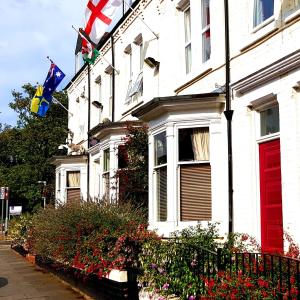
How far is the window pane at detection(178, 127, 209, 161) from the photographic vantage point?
414 inches

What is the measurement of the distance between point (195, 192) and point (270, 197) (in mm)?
1982

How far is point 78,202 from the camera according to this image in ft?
38.1

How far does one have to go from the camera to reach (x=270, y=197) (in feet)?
29.1

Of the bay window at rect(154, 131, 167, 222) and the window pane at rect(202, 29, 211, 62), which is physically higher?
the window pane at rect(202, 29, 211, 62)

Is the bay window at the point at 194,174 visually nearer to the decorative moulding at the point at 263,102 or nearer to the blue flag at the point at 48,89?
the decorative moulding at the point at 263,102

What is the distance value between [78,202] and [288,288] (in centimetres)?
707

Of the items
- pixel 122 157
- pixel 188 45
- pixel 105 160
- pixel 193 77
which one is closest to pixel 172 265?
pixel 193 77

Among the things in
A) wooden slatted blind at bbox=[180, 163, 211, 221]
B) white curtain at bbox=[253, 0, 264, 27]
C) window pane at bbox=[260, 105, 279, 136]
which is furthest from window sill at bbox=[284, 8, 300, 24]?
wooden slatted blind at bbox=[180, 163, 211, 221]

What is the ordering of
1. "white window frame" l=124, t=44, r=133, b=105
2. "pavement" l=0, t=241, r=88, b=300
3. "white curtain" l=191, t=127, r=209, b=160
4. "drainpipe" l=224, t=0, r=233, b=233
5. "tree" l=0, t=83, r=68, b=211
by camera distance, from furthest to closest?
"tree" l=0, t=83, r=68, b=211
"white window frame" l=124, t=44, r=133, b=105
"white curtain" l=191, t=127, r=209, b=160
"pavement" l=0, t=241, r=88, b=300
"drainpipe" l=224, t=0, r=233, b=233

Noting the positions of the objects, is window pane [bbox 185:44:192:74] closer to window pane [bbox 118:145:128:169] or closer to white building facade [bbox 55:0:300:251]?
white building facade [bbox 55:0:300:251]

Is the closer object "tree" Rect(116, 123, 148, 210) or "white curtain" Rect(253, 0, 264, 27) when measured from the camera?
"white curtain" Rect(253, 0, 264, 27)

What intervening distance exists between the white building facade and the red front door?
2 cm

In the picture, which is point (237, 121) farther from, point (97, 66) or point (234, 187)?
point (97, 66)

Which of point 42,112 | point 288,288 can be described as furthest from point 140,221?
point 42,112
